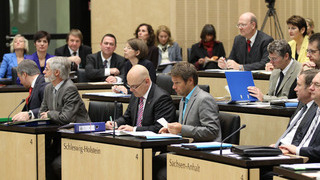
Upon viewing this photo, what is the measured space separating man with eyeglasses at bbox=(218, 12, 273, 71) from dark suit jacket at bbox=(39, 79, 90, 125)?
2.47 m

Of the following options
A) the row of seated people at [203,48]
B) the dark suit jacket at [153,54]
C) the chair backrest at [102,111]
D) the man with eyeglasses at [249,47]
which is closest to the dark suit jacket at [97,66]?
the row of seated people at [203,48]

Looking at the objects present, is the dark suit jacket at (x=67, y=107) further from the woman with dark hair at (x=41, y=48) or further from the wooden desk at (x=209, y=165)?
the woman with dark hair at (x=41, y=48)

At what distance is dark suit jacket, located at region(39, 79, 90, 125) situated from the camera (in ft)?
19.7

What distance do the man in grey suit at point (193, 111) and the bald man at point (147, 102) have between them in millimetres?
272

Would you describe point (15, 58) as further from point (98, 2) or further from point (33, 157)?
point (33, 157)

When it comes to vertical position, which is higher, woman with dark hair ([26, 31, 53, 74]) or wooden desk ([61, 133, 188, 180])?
woman with dark hair ([26, 31, 53, 74])

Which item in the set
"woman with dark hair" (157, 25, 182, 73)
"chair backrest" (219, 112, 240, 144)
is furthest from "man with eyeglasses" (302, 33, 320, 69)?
"woman with dark hair" (157, 25, 182, 73)

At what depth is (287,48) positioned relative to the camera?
6215 millimetres

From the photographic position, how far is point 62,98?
243 inches

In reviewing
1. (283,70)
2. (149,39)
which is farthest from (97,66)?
(283,70)

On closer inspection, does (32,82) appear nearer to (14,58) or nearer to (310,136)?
(14,58)

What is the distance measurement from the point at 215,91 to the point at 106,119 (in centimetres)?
221

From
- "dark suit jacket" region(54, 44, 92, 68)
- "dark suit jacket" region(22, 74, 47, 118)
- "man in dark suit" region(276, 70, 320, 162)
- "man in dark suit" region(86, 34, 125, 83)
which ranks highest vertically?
"dark suit jacket" region(54, 44, 92, 68)

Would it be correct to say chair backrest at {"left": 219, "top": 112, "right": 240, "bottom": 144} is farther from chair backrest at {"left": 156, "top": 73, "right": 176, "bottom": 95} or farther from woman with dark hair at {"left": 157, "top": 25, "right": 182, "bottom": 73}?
woman with dark hair at {"left": 157, "top": 25, "right": 182, "bottom": 73}
